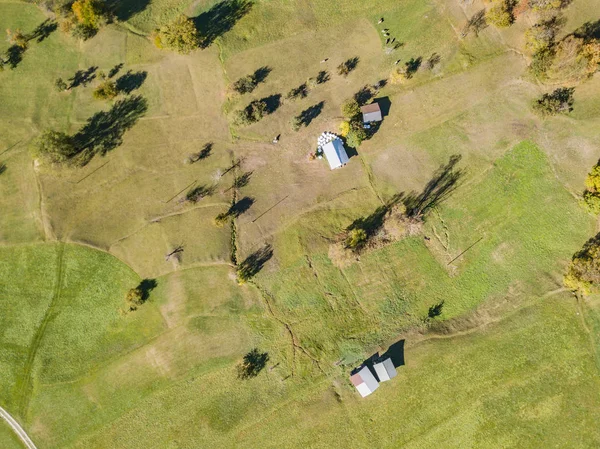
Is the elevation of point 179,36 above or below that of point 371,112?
above

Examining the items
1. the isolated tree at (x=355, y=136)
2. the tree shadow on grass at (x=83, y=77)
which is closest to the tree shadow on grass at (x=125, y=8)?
the tree shadow on grass at (x=83, y=77)

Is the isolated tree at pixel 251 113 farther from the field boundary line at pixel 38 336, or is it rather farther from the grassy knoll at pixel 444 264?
the field boundary line at pixel 38 336

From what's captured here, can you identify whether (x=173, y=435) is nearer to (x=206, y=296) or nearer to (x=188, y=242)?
(x=206, y=296)

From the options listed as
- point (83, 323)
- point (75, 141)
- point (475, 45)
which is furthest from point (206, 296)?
point (475, 45)

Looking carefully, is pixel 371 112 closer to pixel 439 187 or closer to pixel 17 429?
pixel 439 187

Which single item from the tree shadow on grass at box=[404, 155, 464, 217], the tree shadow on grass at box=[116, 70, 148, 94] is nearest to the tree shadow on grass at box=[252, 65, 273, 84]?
the tree shadow on grass at box=[116, 70, 148, 94]

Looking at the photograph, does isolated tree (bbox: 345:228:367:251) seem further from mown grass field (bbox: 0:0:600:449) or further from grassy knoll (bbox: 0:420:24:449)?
grassy knoll (bbox: 0:420:24:449)

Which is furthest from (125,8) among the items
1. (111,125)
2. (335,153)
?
(335,153)
